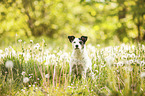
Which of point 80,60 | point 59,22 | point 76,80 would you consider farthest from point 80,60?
point 59,22

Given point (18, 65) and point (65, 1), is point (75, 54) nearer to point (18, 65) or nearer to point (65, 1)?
point (18, 65)

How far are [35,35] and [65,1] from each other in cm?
453

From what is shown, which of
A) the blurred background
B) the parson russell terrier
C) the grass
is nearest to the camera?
the grass

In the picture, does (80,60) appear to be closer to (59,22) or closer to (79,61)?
(79,61)

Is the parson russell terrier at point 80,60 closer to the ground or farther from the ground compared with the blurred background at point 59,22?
closer to the ground

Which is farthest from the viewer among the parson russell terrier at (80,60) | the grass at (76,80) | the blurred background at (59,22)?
the blurred background at (59,22)

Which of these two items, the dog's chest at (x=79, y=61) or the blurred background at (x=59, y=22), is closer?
the dog's chest at (x=79, y=61)

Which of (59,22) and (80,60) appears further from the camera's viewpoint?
(59,22)

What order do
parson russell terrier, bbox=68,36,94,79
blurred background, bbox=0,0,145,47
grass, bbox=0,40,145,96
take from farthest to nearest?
1. blurred background, bbox=0,0,145,47
2. parson russell terrier, bbox=68,36,94,79
3. grass, bbox=0,40,145,96

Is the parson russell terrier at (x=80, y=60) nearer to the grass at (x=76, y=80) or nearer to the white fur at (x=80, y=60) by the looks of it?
the white fur at (x=80, y=60)

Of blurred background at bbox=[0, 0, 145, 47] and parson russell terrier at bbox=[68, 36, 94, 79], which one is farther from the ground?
blurred background at bbox=[0, 0, 145, 47]

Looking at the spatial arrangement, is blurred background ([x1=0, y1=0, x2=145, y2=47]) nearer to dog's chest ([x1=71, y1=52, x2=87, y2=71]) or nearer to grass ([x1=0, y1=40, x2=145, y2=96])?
dog's chest ([x1=71, y1=52, x2=87, y2=71])

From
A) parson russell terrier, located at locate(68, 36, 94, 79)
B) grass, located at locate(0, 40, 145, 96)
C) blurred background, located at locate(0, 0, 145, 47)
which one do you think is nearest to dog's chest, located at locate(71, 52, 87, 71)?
parson russell terrier, located at locate(68, 36, 94, 79)

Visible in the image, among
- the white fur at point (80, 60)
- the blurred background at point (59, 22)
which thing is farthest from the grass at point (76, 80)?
the blurred background at point (59, 22)
